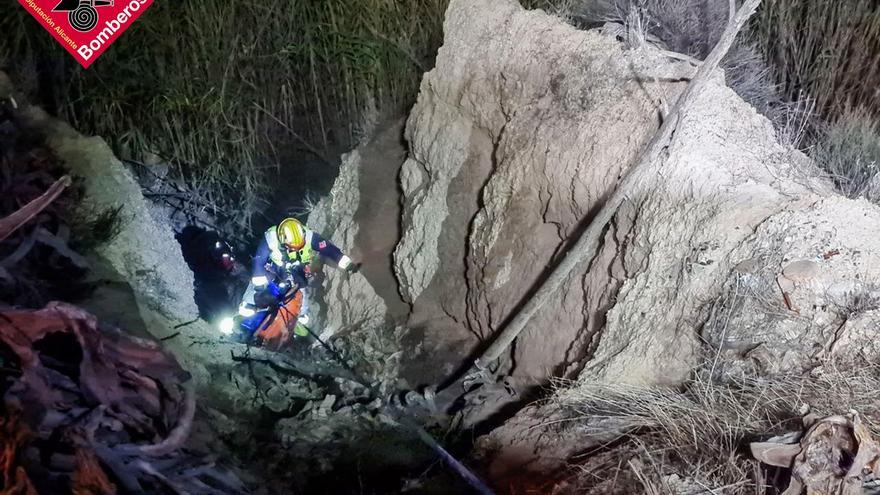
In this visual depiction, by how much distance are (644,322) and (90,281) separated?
3522mm

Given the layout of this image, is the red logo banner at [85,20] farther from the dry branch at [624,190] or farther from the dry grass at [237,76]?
the dry branch at [624,190]

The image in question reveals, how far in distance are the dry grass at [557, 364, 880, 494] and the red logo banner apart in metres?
5.60

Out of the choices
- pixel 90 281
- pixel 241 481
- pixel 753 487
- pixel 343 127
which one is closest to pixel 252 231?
pixel 343 127

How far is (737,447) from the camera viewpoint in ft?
8.33

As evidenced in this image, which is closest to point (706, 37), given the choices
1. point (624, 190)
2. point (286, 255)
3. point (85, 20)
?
point (624, 190)

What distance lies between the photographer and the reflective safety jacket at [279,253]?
6.27m

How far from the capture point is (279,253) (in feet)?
20.6

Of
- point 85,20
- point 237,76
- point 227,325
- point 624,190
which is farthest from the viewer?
point 237,76

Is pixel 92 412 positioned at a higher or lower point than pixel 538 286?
higher

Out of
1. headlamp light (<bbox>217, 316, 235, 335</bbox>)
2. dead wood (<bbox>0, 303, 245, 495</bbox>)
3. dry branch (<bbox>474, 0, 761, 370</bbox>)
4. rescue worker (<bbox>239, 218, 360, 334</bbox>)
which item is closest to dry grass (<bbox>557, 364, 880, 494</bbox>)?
dry branch (<bbox>474, 0, 761, 370</bbox>)

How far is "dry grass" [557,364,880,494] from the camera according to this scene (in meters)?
2.50

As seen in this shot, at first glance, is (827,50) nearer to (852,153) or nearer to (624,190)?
(852,153)

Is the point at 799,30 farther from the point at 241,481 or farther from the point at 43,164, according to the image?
the point at 43,164

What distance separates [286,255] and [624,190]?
138 inches
